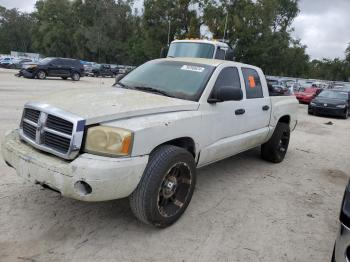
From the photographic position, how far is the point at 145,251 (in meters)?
3.22

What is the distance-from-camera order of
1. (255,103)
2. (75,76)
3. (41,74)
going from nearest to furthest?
(255,103)
(41,74)
(75,76)

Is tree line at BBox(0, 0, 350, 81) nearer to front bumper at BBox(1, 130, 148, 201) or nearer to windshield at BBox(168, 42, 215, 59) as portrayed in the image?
windshield at BBox(168, 42, 215, 59)

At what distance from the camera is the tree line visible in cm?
3819

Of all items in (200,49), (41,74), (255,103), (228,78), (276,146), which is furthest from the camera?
(41,74)

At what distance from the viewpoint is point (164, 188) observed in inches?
141

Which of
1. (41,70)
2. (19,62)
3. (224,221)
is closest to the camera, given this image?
(224,221)

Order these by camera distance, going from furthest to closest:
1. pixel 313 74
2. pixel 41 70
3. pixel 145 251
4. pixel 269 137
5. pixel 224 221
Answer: pixel 313 74 < pixel 41 70 < pixel 269 137 < pixel 224 221 < pixel 145 251

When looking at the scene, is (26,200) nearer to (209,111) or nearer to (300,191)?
(209,111)

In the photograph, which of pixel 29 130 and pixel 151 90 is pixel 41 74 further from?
pixel 29 130

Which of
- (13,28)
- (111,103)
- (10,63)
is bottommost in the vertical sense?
(10,63)

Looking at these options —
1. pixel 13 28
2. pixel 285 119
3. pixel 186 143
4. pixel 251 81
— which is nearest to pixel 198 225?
pixel 186 143

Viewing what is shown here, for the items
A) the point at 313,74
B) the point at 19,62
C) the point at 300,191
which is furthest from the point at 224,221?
the point at 313,74

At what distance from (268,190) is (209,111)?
64.9 inches

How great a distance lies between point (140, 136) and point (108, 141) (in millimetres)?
291
